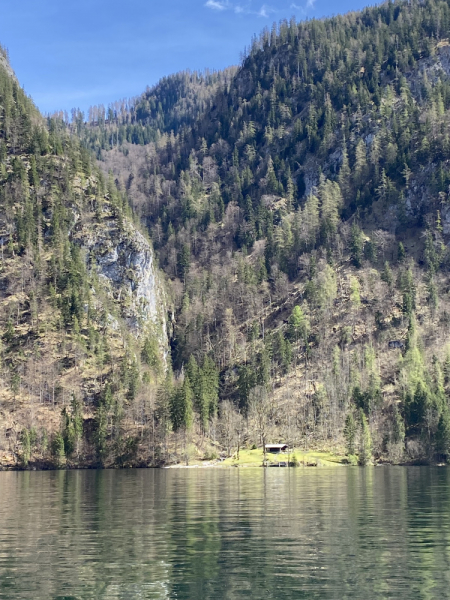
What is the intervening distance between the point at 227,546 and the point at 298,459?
113m

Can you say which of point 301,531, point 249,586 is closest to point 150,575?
point 249,586

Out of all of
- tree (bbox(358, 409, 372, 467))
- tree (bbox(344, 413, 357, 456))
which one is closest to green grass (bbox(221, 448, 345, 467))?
tree (bbox(344, 413, 357, 456))

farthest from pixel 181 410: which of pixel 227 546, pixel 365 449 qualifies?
pixel 227 546

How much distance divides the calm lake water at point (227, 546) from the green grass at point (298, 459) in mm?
74297

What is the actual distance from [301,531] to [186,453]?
113795 millimetres

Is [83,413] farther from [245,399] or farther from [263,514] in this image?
[263,514]

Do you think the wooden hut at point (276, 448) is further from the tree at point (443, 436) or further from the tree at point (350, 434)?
the tree at point (443, 436)

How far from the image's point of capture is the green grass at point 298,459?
152m

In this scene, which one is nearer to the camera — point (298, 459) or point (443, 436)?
point (298, 459)

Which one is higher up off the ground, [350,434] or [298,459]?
[350,434]

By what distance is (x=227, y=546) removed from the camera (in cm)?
4278

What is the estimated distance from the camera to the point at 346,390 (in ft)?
618

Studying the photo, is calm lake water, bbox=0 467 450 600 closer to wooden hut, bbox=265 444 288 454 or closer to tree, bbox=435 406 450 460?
wooden hut, bbox=265 444 288 454

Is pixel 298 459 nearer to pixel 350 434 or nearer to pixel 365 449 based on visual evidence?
pixel 350 434
